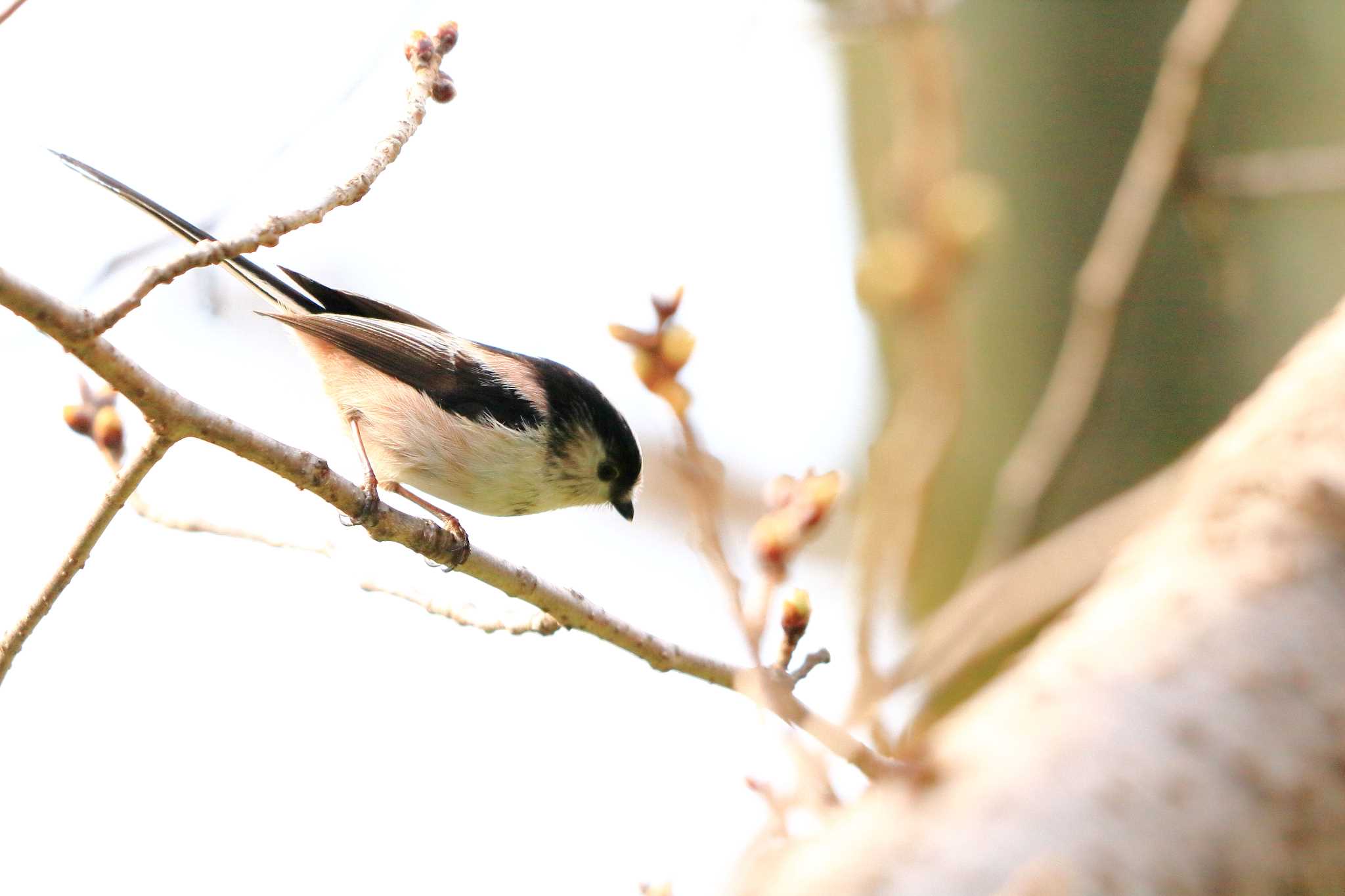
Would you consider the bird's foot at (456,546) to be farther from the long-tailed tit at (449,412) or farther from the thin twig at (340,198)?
the thin twig at (340,198)

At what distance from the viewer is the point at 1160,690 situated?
870mm

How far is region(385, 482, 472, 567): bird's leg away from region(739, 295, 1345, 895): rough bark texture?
178cm

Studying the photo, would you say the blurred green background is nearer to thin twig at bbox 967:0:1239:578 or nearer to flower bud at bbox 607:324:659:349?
thin twig at bbox 967:0:1239:578

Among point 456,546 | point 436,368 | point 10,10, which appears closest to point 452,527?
point 456,546

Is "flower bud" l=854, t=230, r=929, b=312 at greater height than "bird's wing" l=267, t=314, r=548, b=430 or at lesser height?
greater

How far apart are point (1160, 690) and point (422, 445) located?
8.64 feet

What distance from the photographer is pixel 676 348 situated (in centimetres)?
201

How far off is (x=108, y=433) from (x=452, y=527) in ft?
2.76

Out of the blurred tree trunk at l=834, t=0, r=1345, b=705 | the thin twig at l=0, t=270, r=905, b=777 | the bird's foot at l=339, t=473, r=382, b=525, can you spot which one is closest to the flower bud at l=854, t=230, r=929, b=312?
the thin twig at l=0, t=270, r=905, b=777

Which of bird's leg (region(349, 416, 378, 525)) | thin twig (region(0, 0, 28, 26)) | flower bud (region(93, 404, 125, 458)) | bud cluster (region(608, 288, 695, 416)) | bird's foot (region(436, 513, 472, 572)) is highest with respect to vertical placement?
thin twig (region(0, 0, 28, 26))

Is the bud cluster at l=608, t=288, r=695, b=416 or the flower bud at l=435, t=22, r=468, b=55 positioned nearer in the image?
the bud cluster at l=608, t=288, r=695, b=416

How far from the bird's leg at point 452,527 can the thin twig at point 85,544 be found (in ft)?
2.76

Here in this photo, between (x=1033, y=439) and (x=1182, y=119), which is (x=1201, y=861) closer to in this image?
(x=1033, y=439)

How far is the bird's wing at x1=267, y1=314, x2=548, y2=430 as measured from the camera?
11.0 feet
